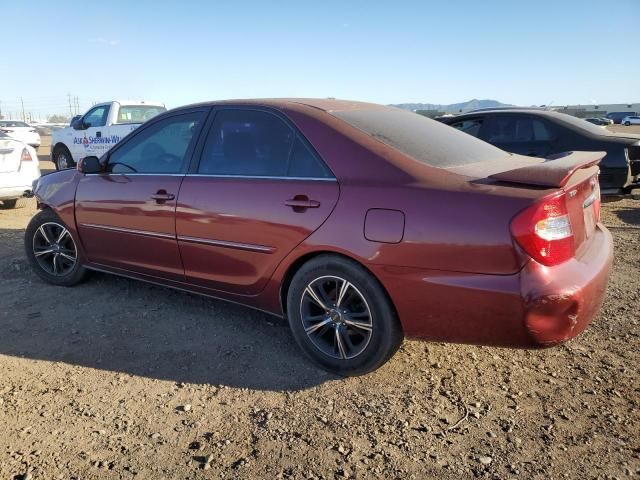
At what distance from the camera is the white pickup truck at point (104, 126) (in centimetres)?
A: 1184

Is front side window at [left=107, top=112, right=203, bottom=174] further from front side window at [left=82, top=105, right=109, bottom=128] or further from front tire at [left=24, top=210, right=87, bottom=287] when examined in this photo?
front side window at [left=82, top=105, right=109, bottom=128]

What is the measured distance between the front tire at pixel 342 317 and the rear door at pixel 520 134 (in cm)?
536

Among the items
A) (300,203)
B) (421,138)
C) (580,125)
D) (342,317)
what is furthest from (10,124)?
(342,317)

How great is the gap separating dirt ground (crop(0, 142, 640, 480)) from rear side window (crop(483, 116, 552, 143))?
13.1 feet

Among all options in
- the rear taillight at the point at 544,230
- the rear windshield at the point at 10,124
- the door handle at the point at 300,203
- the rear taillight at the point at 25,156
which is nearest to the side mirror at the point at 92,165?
the door handle at the point at 300,203

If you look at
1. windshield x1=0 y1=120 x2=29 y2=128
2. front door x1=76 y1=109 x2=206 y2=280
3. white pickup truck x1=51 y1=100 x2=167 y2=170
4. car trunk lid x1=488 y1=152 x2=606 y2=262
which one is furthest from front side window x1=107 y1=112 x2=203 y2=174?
windshield x1=0 y1=120 x2=29 y2=128

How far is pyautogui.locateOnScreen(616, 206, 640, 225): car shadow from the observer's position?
7.00 meters

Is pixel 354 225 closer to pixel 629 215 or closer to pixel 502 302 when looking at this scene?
pixel 502 302

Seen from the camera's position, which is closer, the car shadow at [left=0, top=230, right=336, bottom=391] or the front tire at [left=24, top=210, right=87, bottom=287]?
the car shadow at [left=0, top=230, right=336, bottom=391]

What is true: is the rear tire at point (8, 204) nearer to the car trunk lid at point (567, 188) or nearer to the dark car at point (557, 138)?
the dark car at point (557, 138)

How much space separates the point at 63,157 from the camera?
13.6 metres

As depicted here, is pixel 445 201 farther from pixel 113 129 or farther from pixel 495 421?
pixel 113 129

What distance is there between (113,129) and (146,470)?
35.8 feet

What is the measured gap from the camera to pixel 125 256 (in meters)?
4.09
